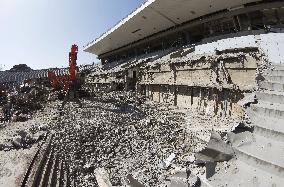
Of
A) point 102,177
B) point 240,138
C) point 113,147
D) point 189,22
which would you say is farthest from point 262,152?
point 189,22

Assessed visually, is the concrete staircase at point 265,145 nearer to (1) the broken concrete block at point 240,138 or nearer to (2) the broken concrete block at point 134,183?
(1) the broken concrete block at point 240,138

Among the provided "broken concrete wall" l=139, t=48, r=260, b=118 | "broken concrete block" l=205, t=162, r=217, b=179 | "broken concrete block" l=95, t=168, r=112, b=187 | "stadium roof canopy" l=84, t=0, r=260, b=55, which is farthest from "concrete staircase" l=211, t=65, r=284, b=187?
"stadium roof canopy" l=84, t=0, r=260, b=55

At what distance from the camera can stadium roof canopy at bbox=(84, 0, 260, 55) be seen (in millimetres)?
22656

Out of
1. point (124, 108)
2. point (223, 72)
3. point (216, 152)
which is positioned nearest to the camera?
point (216, 152)

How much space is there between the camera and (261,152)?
17.3 ft

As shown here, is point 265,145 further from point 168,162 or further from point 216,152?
point 168,162

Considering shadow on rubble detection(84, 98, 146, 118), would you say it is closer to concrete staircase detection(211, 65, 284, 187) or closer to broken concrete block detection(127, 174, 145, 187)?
broken concrete block detection(127, 174, 145, 187)

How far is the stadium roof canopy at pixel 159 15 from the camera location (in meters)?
22.7

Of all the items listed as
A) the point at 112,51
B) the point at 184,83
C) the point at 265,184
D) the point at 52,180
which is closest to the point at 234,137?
the point at 265,184

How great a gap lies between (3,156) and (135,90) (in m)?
14.0

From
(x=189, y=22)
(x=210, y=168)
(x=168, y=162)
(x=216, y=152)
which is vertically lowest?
(x=168, y=162)

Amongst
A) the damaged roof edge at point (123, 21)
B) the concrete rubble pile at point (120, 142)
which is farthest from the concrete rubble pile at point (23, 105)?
the damaged roof edge at point (123, 21)

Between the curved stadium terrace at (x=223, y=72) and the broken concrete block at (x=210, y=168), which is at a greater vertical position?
the curved stadium terrace at (x=223, y=72)

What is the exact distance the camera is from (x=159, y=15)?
27.6 meters
